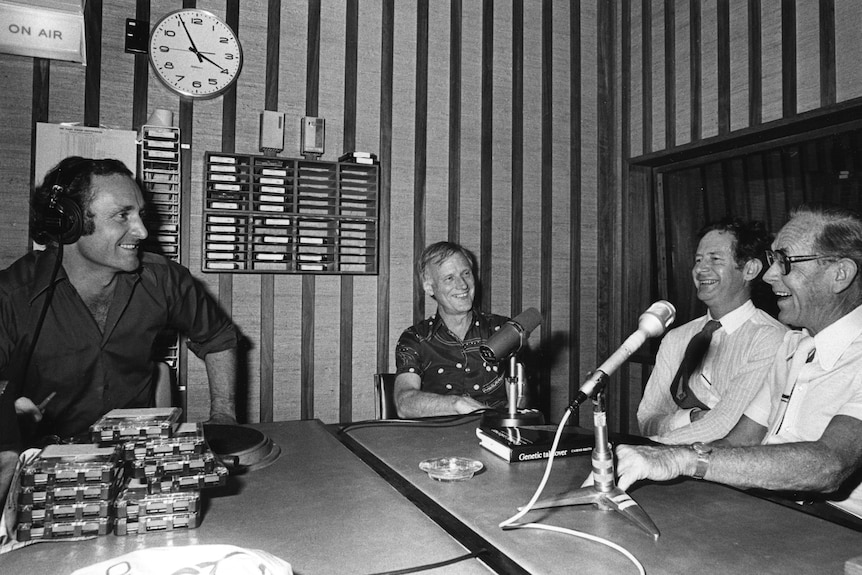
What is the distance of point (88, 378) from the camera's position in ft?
7.29

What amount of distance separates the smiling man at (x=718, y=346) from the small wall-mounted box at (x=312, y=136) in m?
1.91

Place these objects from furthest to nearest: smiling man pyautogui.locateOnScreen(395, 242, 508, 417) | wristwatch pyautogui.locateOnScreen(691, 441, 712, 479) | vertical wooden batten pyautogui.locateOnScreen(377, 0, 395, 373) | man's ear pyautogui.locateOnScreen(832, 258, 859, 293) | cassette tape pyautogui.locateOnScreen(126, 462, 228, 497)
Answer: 1. vertical wooden batten pyautogui.locateOnScreen(377, 0, 395, 373)
2. smiling man pyautogui.locateOnScreen(395, 242, 508, 417)
3. man's ear pyautogui.locateOnScreen(832, 258, 859, 293)
4. wristwatch pyautogui.locateOnScreen(691, 441, 712, 479)
5. cassette tape pyautogui.locateOnScreen(126, 462, 228, 497)

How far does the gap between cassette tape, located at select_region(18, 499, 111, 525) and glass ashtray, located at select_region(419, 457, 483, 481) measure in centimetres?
68

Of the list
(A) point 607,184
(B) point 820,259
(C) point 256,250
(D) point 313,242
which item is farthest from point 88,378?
(A) point 607,184

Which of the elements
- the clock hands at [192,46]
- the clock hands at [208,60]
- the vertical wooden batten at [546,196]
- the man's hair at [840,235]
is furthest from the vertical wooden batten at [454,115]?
the man's hair at [840,235]

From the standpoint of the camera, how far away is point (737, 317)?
2.56 metres

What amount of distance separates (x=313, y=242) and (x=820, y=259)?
2.20m

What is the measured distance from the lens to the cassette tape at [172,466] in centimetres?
114

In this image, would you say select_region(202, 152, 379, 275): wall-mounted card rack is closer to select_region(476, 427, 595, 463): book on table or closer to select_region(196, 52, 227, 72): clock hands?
select_region(196, 52, 227, 72): clock hands

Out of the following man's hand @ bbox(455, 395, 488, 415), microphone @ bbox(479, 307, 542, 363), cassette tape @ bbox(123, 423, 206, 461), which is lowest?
man's hand @ bbox(455, 395, 488, 415)

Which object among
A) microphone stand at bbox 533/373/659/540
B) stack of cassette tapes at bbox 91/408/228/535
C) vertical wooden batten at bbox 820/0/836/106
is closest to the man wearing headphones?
stack of cassette tapes at bbox 91/408/228/535

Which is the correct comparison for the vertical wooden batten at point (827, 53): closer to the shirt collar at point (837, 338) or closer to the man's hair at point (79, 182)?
the shirt collar at point (837, 338)

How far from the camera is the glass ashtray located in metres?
1.40

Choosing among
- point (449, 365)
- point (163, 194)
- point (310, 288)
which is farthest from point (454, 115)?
point (163, 194)
